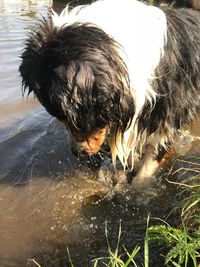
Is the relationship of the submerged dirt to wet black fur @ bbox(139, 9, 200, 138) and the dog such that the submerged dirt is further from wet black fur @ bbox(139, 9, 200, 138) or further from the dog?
wet black fur @ bbox(139, 9, 200, 138)

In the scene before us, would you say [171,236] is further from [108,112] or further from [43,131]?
[43,131]

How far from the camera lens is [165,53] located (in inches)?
128

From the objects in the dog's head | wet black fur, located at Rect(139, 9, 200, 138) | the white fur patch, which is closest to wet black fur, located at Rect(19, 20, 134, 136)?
the dog's head

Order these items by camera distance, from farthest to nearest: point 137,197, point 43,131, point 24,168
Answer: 1. point 43,131
2. point 24,168
3. point 137,197

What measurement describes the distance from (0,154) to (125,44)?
2.14 metres

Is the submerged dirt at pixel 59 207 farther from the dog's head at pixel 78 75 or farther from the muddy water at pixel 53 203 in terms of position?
the dog's head at pixel 78 75

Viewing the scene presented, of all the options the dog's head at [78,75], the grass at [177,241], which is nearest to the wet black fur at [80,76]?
the dog's head at [78,75]

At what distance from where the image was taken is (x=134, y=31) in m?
2.96

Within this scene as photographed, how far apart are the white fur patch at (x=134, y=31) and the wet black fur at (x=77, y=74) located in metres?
0.11

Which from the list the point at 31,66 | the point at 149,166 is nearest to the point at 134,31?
the point at 31,66

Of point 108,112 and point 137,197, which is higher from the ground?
point 108,112

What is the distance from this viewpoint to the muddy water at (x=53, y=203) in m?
3.07

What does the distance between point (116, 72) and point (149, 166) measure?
4.86 feet

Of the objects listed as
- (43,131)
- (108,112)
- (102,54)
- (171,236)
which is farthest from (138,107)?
(43,131)
